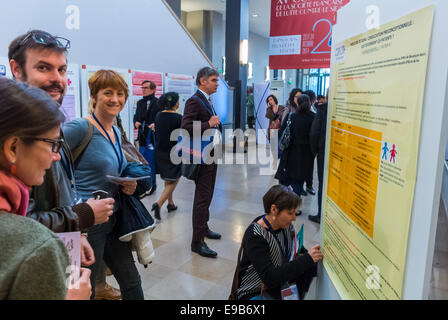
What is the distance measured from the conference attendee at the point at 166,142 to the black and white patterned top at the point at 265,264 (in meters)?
2.61

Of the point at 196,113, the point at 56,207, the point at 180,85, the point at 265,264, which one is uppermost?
the point at 180,85

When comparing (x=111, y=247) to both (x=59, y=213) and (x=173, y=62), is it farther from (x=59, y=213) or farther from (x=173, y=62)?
(x=173, y=62)

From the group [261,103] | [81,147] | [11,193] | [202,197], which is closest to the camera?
[11,193]

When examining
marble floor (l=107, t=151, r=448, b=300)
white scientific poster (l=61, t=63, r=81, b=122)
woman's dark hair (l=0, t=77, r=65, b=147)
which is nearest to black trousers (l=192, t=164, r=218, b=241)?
marble floor (l=107, t=151, r=448, b=300)

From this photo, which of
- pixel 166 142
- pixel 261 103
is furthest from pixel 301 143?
pixel 261 103

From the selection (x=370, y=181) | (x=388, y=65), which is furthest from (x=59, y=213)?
(x=388, y=65)

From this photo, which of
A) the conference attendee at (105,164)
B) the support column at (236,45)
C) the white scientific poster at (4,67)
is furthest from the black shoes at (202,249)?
the support column at (236,45)

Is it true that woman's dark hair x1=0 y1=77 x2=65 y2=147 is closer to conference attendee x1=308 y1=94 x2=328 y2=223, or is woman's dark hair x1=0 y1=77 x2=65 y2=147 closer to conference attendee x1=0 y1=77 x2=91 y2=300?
conference attendee x1=0 y1=77 x2=91 y2=300

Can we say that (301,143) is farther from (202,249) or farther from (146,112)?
(146,112)

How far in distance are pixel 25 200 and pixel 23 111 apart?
8.3 inches

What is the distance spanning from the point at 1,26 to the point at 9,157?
12.2ft

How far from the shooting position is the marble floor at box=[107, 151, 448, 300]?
2742 millimetres

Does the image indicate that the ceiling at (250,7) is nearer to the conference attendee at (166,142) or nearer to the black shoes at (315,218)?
the conference attendee at (166,142)

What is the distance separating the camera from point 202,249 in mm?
3406
